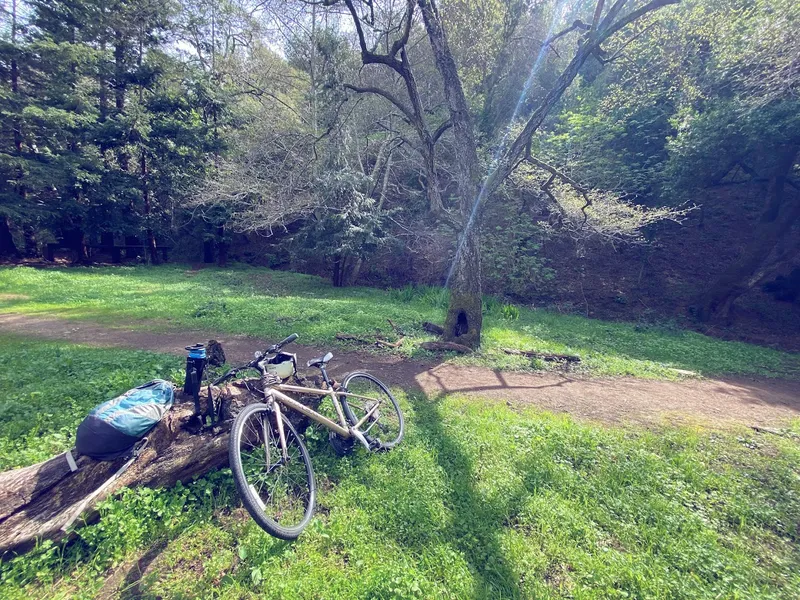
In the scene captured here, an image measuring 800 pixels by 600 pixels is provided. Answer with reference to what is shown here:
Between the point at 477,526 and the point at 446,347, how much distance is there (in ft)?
13.1

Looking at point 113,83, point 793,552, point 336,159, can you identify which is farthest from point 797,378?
point 113,83

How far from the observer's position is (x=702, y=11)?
419 inches

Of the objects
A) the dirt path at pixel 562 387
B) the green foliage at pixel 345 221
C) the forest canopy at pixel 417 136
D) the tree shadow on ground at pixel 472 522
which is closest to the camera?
the tree shadow on ground at pixel 472 522

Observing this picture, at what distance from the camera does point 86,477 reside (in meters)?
2.56

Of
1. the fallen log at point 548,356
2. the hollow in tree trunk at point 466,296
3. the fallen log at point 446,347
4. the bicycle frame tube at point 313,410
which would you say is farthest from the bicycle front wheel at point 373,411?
the fallen log at point 548,356

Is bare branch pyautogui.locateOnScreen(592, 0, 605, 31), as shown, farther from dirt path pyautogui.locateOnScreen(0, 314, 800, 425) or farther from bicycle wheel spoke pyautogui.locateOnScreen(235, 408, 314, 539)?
bicycle wheel spoke pyautogui.locateOnScreen(235, 408, 314, 539)

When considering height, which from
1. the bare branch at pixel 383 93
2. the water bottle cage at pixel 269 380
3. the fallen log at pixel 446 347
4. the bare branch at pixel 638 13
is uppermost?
the bare branch at pixel 638 13

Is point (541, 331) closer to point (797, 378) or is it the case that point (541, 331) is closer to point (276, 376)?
point (797, 378)

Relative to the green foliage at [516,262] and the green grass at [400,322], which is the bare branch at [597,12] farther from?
the green foliage at [516,262]

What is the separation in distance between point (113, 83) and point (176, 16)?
4316 mm

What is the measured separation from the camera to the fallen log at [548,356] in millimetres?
6723

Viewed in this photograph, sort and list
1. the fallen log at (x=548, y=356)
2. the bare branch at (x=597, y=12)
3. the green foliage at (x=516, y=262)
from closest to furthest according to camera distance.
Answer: the bare branch at (x=597, y=12) < the fallen log at (x=548, y=356) < the green foliage at (x=516, y=262)

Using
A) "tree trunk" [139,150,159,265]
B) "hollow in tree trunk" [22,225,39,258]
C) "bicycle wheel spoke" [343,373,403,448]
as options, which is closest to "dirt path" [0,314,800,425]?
"bicycle wheel spoke" [343,373,403,448]

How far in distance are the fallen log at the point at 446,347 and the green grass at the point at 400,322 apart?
0.60 ft
